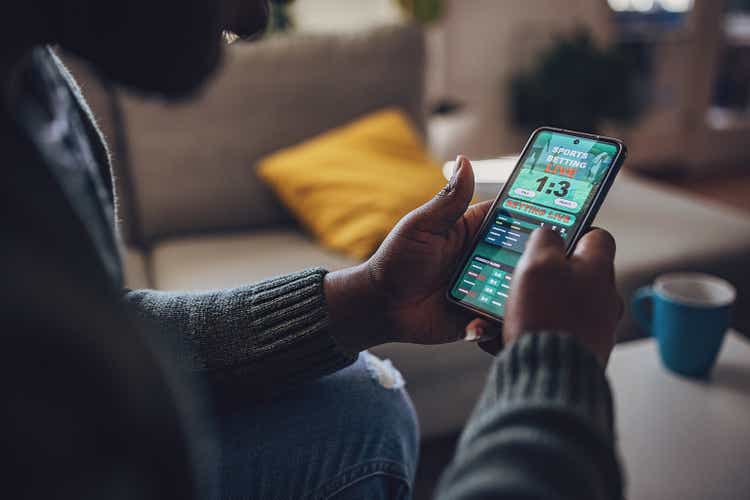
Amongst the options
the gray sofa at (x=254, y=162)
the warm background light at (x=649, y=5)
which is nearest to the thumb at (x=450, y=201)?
the gray sofa at (x=254, y=162)

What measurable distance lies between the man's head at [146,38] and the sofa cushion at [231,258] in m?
0.65

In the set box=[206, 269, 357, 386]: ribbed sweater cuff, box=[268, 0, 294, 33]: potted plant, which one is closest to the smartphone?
box=[206, 269, 357, 386]: ribbed sweater cuff

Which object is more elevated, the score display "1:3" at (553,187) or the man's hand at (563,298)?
the score display "1:3" at (553,187)

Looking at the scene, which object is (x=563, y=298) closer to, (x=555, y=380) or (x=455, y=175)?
(x=555, y=380)

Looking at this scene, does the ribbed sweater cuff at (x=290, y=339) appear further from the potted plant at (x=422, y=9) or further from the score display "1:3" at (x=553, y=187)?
the potted plant at (x=422, y=9)

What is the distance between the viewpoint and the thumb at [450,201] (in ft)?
1.88

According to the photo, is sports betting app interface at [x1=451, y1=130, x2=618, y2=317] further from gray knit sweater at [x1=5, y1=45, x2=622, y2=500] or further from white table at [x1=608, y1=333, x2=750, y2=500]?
white table at [x1=608, y1=333, x2=750, y2=500]

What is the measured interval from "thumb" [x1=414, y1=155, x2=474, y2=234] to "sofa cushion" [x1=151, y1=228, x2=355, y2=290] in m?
0.54

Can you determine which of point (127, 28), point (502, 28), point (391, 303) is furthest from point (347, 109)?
point (502, 28)

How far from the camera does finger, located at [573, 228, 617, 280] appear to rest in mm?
481

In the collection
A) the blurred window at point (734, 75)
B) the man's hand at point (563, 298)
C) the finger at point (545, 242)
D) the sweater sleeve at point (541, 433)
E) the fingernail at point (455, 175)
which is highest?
the fingernail at point (455, 175)

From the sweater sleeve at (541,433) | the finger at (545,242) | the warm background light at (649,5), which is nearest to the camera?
the sweater sleeve at (541,433)

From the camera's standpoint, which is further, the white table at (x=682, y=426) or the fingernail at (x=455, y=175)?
the white table at (x=682, y=426)

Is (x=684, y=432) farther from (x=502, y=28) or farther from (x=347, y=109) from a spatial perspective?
(x=502, y=28)
